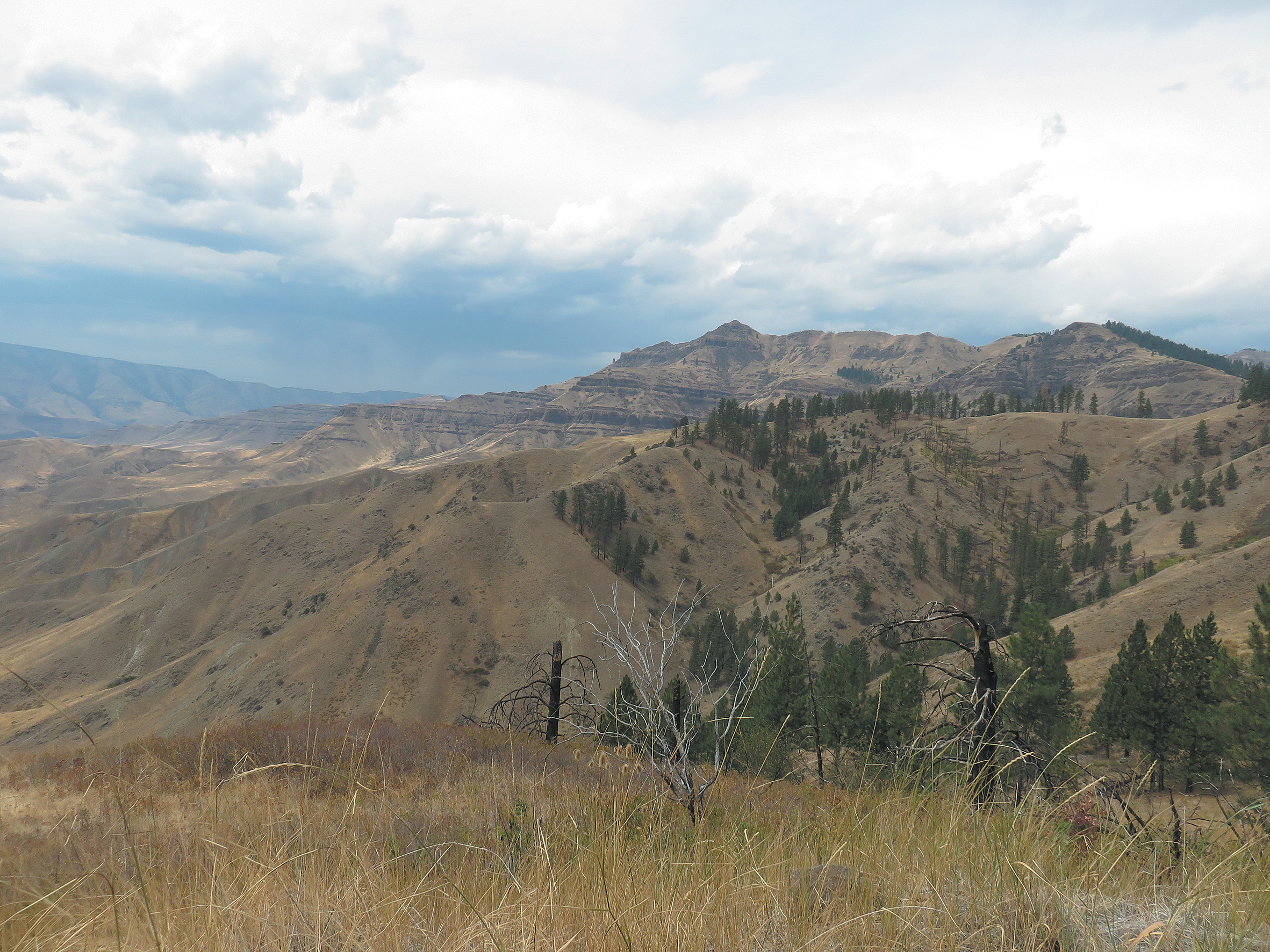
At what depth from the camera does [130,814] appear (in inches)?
275

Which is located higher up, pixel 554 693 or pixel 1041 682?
pixel 554 693

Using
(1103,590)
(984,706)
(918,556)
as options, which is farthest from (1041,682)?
(918,556)

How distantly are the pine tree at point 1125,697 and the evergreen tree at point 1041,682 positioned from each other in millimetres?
1328

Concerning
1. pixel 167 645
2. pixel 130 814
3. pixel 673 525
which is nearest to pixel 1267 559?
pixel 673 525

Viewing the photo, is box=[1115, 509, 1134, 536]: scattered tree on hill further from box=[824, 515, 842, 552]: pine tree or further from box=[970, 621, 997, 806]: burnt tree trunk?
box=[970, 621, 997, 806]: burnt tree trunk

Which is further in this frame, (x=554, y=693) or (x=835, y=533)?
(x=835, y=533)

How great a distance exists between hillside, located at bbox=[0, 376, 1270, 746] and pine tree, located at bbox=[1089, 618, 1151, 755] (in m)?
15.5

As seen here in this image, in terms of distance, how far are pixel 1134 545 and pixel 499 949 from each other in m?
122

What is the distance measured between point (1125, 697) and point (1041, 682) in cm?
451

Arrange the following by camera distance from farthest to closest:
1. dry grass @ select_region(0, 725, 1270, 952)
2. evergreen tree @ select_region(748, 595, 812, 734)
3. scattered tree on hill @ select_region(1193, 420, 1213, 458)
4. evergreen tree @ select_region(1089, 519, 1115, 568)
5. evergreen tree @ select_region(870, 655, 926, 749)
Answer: scattered tree on hill @ select_region(1193, 420, 1213, 458) < evergreen tree @ select_region(1089, 519, 1115, 568) < evergreen tree @ select_region(748, 595, 812, 734) < evergreen tree @ select_region(870, 655, 926, 749) < dry grass @ select_region(0, 725, 1270, 952)

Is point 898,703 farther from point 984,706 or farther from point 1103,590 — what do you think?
point 1103,590

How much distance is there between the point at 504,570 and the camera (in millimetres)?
88062

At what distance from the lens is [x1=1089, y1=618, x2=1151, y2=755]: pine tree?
30.6m

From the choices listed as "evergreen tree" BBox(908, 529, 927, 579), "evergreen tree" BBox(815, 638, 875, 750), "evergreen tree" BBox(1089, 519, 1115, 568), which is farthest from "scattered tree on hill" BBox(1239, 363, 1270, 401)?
"evergreen tree" BBox(815, 638, 875, 750)
